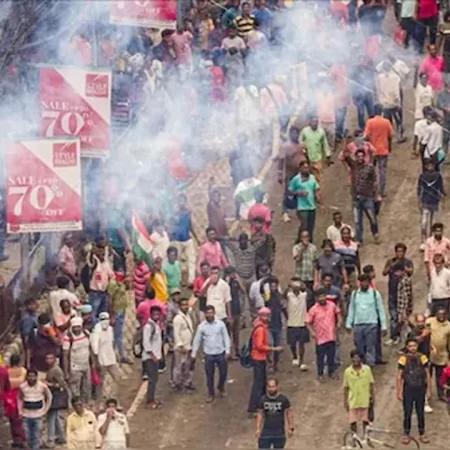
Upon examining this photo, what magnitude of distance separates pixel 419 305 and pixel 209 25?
7262 millimetres

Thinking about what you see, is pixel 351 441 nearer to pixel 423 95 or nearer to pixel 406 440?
pixel 406 440

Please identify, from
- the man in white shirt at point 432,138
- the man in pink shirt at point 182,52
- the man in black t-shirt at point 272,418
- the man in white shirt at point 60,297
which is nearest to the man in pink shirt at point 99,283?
the man in white shirt at point 60,297

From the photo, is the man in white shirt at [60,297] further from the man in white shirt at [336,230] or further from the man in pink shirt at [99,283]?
the man in white shirt at [336,230]

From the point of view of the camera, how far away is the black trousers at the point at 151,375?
84.1 feet

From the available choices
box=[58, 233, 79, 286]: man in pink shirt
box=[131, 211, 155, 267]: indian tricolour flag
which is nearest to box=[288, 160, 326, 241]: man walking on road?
box=[131, 211, 155, 267]: indian tricolour flag

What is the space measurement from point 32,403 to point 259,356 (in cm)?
246

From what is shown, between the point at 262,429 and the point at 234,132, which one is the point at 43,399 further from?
the point at 234,132

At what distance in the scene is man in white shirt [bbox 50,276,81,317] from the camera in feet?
85.0

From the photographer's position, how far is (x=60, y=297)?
26.0 m

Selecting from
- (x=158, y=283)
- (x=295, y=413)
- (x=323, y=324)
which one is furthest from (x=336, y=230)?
(x=295, y=413)

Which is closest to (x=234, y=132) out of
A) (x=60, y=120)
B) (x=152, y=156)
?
(x=152, y=156)

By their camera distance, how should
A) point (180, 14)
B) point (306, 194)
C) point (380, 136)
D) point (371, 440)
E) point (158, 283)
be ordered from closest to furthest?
point (371, 440), point (158, 283), point (306, 194), point (380, 136), point (180, 14)

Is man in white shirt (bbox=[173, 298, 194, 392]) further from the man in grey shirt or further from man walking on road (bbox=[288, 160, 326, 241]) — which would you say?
man walking on road (bbox=[288, 160, 326, 241])

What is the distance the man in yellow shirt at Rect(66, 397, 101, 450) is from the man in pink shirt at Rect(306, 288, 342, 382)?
2.92 m
